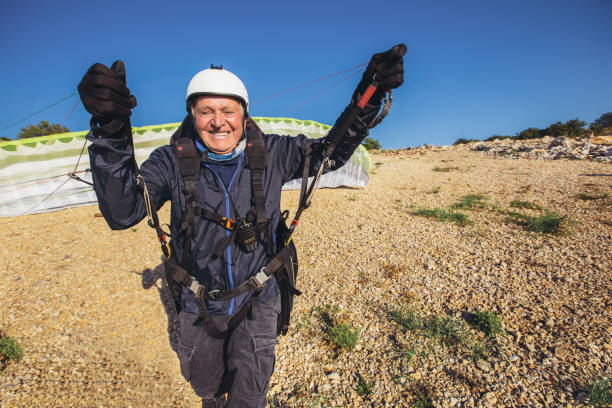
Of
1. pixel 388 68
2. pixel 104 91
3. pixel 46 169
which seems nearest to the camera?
pixel 104 91

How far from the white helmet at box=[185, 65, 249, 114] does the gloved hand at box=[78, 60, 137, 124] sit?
0.73 meters

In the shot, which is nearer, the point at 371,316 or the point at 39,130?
the point at 371,316

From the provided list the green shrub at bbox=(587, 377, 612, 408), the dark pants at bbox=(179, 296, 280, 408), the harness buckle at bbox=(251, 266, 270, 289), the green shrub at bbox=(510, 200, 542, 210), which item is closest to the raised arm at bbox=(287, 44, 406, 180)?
the harness buckle at bbox=(251, 266, 270, 289)

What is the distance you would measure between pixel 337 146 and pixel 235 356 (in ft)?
8.45

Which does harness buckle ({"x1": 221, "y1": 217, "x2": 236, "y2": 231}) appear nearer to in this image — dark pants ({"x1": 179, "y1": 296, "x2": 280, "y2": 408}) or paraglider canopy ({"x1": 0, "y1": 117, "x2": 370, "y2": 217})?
dark pants ({"x1": 179, "y1": 296, "x2": 280, "y2": 408})

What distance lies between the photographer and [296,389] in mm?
3703

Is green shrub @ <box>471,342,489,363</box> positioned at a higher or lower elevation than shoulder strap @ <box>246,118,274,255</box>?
lower

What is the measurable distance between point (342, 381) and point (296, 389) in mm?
686

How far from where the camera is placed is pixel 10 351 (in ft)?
13.2

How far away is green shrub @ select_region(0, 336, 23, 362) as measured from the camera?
404 centimetres

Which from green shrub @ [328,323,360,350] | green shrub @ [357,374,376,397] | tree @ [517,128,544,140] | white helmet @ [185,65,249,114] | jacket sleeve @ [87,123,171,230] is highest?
tree @ [517,128,544,140]

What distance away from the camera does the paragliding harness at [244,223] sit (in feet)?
8.10

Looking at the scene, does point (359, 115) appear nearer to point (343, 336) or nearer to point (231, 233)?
point (231, 233)

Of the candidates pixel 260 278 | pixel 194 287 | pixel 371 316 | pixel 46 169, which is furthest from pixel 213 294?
pixel 46 169
